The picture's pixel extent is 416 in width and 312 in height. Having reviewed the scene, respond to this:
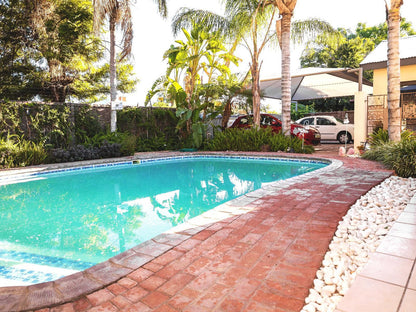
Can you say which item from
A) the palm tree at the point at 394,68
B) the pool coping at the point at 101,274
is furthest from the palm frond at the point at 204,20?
the pool coping at the point at 101,274

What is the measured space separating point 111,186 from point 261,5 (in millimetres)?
9344

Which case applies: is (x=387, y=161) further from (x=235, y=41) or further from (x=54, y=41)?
(x=54, y=41)

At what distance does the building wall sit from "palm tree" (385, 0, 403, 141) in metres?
4.52

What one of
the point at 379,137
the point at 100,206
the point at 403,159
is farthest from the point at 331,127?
the point at 100,206

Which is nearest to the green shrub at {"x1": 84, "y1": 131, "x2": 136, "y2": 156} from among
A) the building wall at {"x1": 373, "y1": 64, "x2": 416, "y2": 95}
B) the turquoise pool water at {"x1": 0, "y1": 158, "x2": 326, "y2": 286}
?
the turquoise pool water at {"x1": 0, "y1": 158, "x2": 326, "y2": 286}

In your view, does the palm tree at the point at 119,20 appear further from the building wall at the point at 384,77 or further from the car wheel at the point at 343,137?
the car wheel at the point at 343,137

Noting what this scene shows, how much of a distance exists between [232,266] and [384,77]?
40.9ft

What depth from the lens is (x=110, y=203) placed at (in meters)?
5.50

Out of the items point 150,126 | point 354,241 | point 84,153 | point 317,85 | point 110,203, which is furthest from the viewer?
point 317,85

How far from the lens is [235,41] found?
1212 cm

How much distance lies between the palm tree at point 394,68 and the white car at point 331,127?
751 cm

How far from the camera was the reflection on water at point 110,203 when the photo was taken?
3604mm

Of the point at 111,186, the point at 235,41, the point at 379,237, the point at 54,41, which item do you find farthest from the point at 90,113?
the point at 379,237

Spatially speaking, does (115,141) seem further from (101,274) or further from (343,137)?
(343,137)
